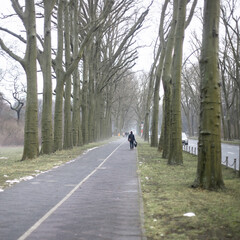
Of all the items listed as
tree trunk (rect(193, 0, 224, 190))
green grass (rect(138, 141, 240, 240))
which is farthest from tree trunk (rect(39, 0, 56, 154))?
tree trunk (rect(193, 0, 224, 190))

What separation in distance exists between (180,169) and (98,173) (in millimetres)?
3348

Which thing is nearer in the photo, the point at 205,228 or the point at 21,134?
the point at 205,228

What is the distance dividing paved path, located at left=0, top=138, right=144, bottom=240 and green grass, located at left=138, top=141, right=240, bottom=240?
309mm

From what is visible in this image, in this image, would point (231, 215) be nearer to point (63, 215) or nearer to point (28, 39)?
point (63, 215)

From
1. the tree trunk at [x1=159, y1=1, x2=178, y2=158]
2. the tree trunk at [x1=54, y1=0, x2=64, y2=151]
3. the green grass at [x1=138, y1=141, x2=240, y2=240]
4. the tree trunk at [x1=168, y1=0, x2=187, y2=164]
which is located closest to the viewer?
the green grass at [x1=138, y1=141, x2=240, y2=240]

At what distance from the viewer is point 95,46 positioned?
3628 cm

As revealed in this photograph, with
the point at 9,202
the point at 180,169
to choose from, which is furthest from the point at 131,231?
the point at 180,169

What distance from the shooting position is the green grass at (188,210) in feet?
18.3

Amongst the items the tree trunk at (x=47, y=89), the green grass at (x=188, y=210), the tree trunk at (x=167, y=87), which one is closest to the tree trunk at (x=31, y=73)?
the tree trunk at (x=47, y=89)

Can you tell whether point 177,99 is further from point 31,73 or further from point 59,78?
point 59,78

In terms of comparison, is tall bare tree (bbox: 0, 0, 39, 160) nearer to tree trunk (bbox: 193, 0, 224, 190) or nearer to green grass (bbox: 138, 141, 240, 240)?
green grass (bbox: 138, 141, 240, 240)

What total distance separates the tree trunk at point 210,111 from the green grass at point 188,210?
0.45m

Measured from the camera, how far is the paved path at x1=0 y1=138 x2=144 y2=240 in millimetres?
5763

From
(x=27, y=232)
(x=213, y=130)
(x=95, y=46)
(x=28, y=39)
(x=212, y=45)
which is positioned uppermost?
(x=95, y=46)
